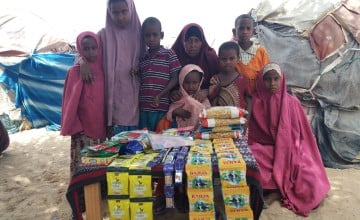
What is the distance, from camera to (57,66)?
22.4ft

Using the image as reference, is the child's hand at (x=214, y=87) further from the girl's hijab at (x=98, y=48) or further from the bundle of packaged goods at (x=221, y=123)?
the girl's hijab at (x=98, y=48)

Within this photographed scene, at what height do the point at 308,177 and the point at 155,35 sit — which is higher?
Answer: the point at 155,35

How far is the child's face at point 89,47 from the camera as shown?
2.82 metres

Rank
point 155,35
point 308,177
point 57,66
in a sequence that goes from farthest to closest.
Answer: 1. point 57,66
2. point 308,177
3. point 155,35

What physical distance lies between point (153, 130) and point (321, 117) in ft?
8.91

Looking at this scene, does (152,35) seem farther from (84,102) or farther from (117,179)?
(117,179)

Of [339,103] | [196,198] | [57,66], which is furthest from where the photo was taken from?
[57,66]

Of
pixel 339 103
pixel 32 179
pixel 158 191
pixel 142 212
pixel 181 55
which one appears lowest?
pixel 32 179

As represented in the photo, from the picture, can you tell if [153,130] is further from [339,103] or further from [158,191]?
[339,103]

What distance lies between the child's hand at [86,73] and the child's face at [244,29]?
4.91ft

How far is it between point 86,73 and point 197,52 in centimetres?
102

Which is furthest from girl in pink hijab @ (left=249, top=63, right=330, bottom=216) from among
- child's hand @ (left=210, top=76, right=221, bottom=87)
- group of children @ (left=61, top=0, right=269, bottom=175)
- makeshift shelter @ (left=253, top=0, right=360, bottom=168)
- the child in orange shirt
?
makeshift shelter @ (left=253, top=0, right=360, bottom=168)

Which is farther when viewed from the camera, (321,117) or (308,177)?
(321,117)

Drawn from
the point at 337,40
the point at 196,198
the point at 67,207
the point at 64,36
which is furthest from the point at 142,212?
the point at 64,36
